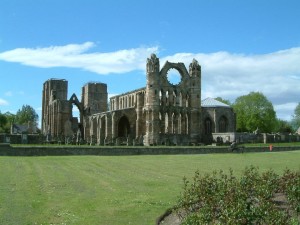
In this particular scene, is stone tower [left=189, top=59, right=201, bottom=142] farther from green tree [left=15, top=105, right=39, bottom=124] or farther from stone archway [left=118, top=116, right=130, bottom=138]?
green tree [left=15, top=105, right=39, bottom=124]

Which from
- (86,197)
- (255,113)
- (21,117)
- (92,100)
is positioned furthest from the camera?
(21,117)

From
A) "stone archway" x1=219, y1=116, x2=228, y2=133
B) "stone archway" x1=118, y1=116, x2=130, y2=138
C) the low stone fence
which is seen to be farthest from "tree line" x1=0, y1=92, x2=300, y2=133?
the low stone fence

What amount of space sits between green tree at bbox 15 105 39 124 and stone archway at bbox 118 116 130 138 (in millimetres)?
77084

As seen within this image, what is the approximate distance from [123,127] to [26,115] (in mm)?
83926

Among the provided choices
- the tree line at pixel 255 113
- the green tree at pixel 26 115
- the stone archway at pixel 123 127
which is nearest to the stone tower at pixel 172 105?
the stone archway at pixel 123 127

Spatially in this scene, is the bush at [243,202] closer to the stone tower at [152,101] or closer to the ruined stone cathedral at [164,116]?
the ruined stone cathedral at [164,116]

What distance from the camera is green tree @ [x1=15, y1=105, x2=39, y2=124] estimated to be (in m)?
142

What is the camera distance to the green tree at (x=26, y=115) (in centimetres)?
14150

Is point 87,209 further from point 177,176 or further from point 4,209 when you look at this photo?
point 177,176

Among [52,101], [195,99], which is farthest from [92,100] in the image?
[195,99]

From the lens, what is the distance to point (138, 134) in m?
63.5

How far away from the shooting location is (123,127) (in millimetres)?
68812

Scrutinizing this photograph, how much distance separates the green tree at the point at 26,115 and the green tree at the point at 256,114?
7023cm

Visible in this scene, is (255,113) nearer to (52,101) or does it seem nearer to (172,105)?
(172,105)
